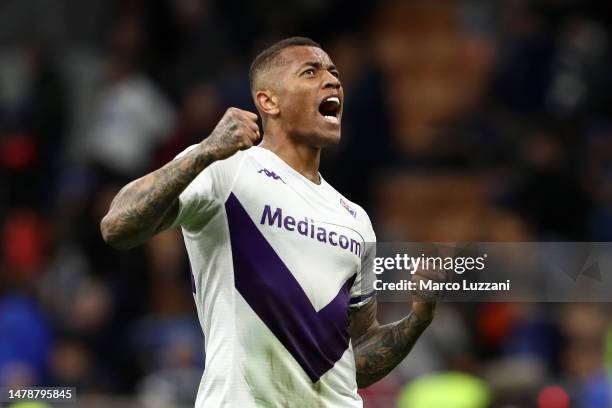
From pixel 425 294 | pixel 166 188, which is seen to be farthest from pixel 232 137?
pixel 425 294

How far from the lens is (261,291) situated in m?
5.64

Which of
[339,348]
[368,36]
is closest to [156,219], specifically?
[339,348]

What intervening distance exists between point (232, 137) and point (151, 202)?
1.22 feet

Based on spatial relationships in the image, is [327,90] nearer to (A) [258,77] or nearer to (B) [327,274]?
(A) [258,77]

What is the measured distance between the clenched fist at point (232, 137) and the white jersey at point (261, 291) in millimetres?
257

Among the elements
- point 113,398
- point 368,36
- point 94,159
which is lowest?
point 113,398

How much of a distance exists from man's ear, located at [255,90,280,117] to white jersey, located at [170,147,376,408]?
1.06 ft

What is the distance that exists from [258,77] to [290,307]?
1103mm

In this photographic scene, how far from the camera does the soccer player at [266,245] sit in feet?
17.4

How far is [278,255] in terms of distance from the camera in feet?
18.7

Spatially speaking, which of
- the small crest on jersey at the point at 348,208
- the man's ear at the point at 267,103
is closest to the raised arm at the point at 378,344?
the small crest on jersey at the point at 348,208

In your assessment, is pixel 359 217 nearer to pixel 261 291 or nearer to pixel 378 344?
pixel 378 344

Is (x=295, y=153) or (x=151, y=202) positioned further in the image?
(x=295, y=153)

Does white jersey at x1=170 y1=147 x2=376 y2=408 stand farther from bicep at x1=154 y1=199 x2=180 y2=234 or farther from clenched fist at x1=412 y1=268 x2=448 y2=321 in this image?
clenched fist at x1=412 y1=268 x2=448 y2=321
